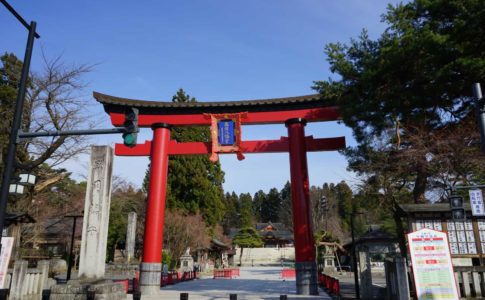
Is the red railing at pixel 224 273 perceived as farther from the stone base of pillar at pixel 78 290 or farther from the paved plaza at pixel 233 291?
the stone base of pillar at pixel 78 290

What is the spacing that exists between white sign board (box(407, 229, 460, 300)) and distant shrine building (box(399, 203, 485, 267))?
4.25 m

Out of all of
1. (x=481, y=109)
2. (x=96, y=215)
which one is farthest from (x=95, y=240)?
(x=481, y=109)

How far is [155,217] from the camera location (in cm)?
1602

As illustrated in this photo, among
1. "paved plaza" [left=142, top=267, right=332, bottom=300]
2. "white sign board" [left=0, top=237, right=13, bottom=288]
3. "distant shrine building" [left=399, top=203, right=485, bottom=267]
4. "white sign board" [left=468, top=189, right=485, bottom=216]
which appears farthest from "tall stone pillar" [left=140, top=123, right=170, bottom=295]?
"white sign board" [left=468, top=189, right=485, bottom=216]

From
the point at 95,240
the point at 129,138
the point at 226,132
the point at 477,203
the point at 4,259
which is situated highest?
the point at 226,132

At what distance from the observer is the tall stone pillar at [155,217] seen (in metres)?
15.2

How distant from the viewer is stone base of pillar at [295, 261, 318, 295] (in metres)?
14.7

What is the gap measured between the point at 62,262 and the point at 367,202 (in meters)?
25.1

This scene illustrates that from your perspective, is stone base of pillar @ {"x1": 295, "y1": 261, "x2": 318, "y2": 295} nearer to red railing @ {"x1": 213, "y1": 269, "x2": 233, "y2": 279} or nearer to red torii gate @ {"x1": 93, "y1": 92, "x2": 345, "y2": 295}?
red torii gate @ {"x1": 93, "y1": 92, "x2": 345, "y2": 295}

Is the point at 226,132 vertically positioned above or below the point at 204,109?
below

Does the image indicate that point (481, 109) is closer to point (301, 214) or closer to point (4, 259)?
point (301, 214)

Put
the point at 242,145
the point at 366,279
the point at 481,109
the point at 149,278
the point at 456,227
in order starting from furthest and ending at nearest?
the point at 242,145, the point at 149,278, the point at 366,279, the point at 456,227, the point at 481,109

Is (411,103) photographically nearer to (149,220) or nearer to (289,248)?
(149,220)

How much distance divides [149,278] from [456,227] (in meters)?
12.1
